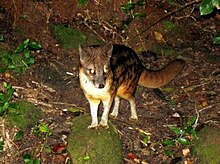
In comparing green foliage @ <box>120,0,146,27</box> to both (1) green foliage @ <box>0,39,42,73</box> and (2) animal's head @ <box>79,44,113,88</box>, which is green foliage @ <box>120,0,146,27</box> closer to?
(1) green foliage @ <box>0,39,42,73</box>

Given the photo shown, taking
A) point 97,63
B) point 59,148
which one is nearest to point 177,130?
point 97,63

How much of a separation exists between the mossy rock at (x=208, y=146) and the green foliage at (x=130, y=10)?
2.67m

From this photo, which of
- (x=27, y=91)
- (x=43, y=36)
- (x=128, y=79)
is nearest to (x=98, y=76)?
(x=128, y=79)

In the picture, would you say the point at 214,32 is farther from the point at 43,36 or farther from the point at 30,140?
the point at 30,140

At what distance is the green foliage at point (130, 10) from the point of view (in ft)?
27.3

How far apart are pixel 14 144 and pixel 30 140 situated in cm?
22

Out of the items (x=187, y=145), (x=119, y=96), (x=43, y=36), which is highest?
(x=43, y=36)

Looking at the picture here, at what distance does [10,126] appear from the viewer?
20.2 ft

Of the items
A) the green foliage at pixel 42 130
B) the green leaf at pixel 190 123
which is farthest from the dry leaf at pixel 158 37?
the green foliage at pixel 42 130

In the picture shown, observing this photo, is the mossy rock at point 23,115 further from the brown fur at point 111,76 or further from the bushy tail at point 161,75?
the bushy tail at point 161,75

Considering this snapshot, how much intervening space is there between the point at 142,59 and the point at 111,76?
88.6 inches

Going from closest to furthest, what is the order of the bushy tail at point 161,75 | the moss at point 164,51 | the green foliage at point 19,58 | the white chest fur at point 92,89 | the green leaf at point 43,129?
the white chest fur at point 92,89
the green leaf at point 43,129
the green foliage at point 19,58
the bushy tail at point 161,75
the moss at point 164,51

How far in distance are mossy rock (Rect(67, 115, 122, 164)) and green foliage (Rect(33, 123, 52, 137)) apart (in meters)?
0.26

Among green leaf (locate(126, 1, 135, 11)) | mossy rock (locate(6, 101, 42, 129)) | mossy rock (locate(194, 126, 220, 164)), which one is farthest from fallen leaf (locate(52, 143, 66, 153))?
green leaf (locate(126, 1, 135, 11))
